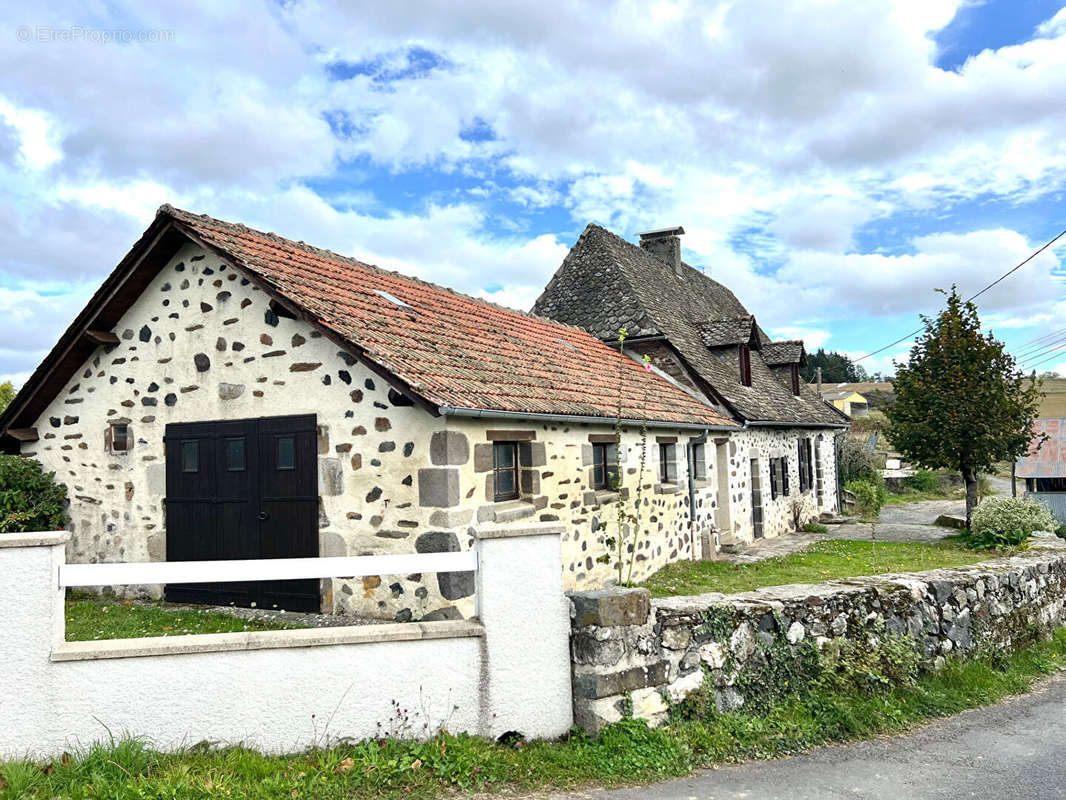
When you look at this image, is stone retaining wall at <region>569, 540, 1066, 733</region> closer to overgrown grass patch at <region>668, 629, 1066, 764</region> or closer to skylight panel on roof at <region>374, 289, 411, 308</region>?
overgrown grass patch at <region>668, 629, 1066, 764</region>

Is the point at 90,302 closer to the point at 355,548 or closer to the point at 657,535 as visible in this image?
the point at 355,548

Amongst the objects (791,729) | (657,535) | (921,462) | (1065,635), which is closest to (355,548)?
(791,729)

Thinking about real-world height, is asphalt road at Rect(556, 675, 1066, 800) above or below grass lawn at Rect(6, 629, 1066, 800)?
below

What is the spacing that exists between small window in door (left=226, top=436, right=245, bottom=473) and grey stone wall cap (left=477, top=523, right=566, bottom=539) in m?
4.97

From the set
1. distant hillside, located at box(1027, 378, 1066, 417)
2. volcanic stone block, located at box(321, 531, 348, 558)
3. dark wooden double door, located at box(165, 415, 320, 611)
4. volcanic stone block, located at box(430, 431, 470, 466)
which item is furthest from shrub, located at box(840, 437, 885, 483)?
dark wooden double door, located at box(165, 415, 320, 611)

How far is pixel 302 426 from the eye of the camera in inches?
305

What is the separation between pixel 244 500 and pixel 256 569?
14.3 ft

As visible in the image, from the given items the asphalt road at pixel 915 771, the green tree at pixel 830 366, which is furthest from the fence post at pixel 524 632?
the green tree at pixel 830 366

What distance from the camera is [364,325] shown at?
7.89 m

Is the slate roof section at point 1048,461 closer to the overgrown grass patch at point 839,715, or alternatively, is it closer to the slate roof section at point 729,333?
the slate roof section at point 729,333

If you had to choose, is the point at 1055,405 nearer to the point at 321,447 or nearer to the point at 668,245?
the point at 668,245

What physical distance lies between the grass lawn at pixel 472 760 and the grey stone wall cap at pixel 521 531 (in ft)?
3.97

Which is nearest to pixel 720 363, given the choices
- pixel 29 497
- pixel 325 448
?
pixel 325 448

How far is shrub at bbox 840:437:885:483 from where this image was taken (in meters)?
26.1
